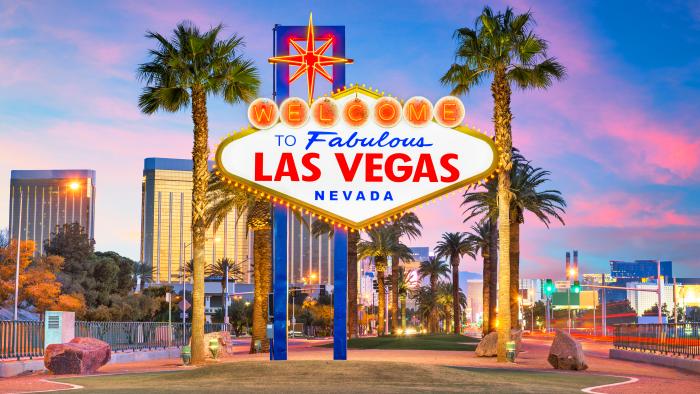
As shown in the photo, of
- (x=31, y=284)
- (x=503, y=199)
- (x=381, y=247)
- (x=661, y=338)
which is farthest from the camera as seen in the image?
(x=381, y=247)

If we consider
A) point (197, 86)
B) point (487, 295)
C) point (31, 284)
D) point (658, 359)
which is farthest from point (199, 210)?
point (487, 295)

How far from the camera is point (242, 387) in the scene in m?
20.1

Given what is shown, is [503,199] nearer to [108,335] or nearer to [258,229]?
[258,229]

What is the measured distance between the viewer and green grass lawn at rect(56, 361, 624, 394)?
19859 mm

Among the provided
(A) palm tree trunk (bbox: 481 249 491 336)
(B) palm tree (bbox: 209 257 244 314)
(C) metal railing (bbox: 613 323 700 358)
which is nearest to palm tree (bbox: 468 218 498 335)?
(A) palm tree trunk (bbox: 481 249 491 336)

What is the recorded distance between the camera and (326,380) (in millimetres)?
21078

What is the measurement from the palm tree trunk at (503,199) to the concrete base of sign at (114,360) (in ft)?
57.2

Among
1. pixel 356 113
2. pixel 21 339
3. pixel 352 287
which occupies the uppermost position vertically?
pixel 356 113

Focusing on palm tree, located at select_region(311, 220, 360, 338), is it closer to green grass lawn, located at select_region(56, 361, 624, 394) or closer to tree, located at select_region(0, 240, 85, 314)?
tree, located at select_region(0, 240, 85, 314)

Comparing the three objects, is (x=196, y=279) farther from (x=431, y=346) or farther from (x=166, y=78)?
(x=431, y=346)

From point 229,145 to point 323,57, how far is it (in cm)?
442

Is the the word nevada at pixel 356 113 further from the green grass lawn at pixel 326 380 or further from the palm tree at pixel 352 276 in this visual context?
the palm tree at pixel 352 276

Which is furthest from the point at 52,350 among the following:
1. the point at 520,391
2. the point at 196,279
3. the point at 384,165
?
the point at 520,391

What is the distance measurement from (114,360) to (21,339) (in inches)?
312
